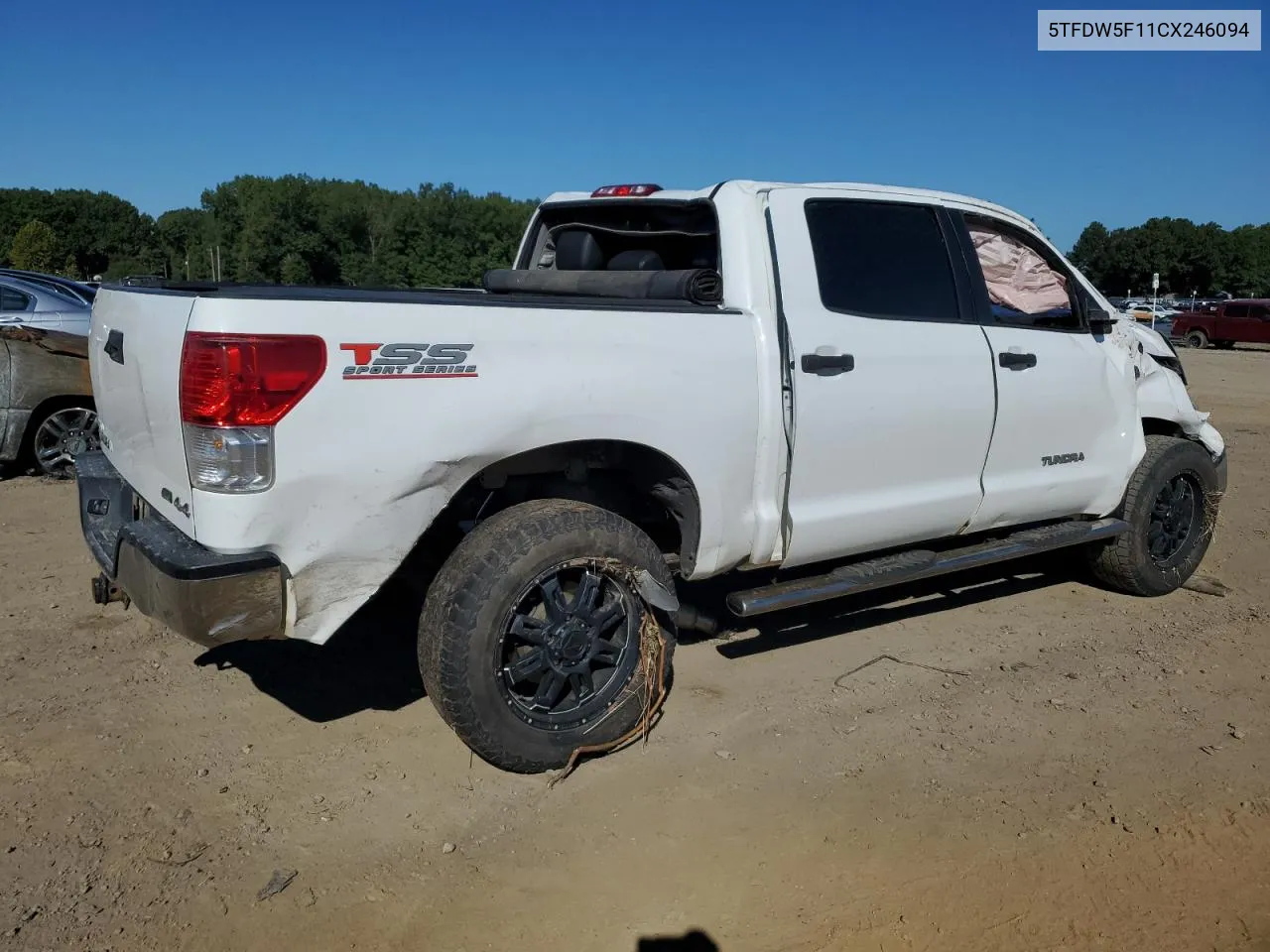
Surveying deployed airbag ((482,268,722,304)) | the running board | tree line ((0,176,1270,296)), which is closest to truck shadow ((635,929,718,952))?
the running board

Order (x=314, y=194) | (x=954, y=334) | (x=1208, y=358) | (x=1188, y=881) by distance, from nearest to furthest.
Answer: (x=1188, y=881)
(x=954, y=334)
(x=1208, y=358)
(x=314, y=194)

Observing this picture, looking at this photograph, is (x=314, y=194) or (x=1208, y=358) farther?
(x=314, y=194)

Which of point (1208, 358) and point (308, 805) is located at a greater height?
point (1208, 358)

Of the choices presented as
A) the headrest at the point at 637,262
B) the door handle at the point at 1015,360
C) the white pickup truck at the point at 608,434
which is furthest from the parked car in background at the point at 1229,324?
the headrest at the point at 637,262

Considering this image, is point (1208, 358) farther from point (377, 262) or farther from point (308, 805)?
point (377, 262)

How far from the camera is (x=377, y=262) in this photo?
9144 centimetres

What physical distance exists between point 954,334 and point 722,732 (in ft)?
6.67

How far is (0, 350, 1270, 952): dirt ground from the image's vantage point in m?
3.02

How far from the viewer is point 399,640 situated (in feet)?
17.0

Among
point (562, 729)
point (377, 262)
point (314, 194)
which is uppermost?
point (314, 194)

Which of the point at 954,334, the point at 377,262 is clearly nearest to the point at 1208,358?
the point at 954,334

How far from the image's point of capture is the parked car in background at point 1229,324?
3155 centimetres

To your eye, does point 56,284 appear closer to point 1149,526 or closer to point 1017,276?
point 1017,276

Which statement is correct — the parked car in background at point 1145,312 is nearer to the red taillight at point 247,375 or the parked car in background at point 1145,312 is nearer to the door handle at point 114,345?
the red taillight at point 247,375
